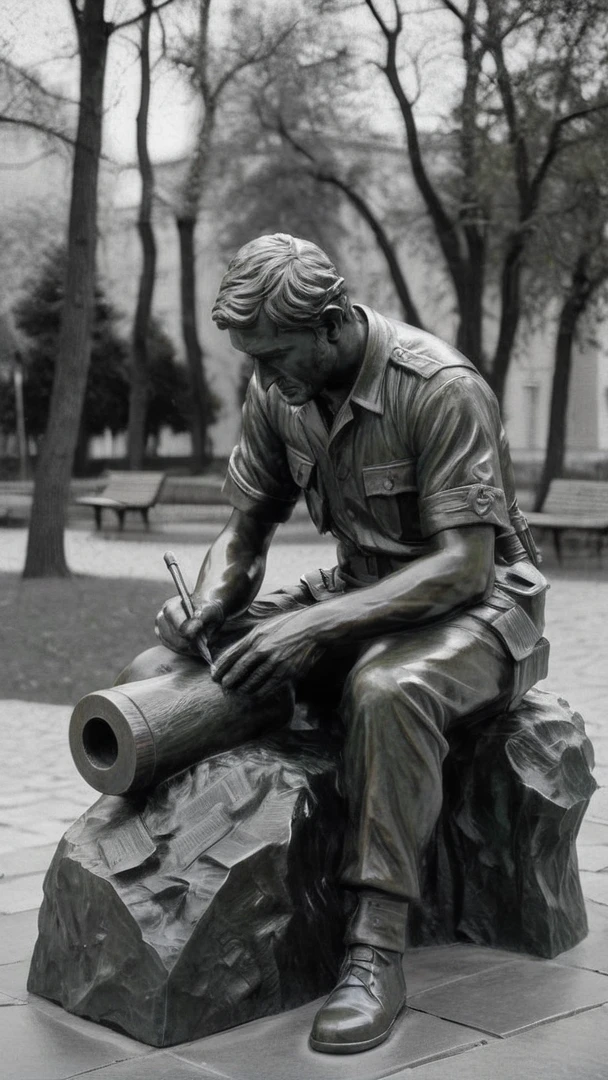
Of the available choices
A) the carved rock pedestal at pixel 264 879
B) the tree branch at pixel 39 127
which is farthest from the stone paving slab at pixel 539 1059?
the tree branch at pixel 39 127

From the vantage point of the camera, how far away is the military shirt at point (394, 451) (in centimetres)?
340

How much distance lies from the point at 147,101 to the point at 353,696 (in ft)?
48.7

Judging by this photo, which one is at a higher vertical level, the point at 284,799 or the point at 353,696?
the point at 353,696

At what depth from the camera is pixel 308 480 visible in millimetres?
3750

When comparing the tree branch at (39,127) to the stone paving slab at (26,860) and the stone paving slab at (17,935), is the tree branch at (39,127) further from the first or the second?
the stone paving slab at (17,935)

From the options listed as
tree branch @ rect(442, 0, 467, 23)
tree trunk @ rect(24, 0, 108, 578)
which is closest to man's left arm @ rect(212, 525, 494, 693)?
tree trunk @ rect(24, 0, 108, 578)

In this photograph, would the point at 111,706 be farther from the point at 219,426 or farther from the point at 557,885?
the point at 219,426

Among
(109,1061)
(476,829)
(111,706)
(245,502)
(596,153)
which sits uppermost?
(596,153)

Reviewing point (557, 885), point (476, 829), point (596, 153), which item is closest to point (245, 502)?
point (476, 829)

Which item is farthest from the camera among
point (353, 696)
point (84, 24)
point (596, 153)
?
point (596, 153)

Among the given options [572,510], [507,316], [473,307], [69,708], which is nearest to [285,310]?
[69,708]

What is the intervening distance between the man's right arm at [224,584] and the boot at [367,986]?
2.77 ft

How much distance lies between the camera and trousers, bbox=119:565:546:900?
3.17 m

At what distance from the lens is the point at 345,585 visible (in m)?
3.87
